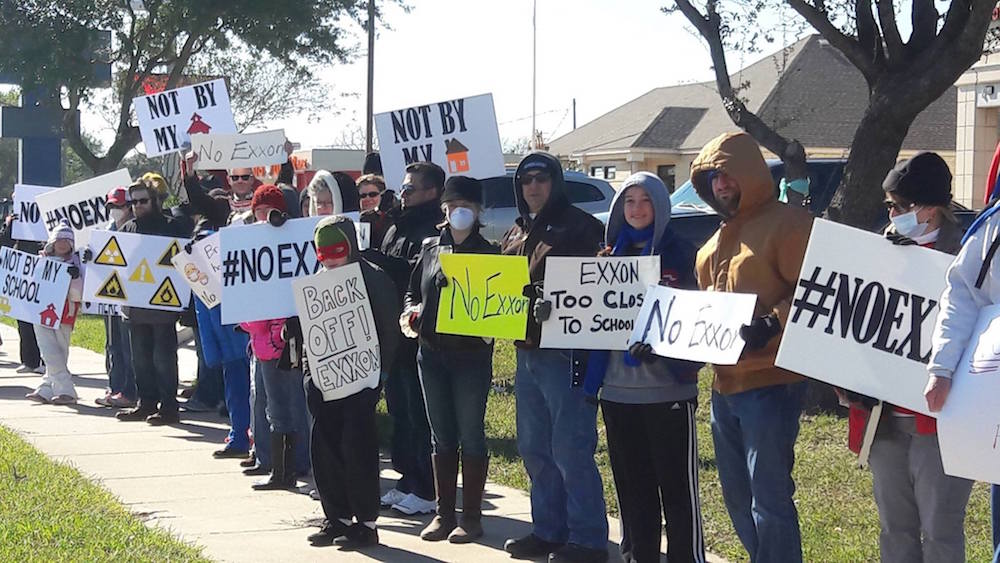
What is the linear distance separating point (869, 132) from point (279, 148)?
480cm

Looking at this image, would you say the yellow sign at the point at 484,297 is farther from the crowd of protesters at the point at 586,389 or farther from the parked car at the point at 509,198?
the parked car at the point at 509,198

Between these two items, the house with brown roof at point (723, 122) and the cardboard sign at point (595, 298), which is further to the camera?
the house with brown roof at point (723, 122)

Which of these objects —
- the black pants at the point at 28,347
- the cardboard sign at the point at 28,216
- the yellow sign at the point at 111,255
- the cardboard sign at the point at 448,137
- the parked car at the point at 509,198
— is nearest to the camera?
the cardboard sign at the point at 448,137

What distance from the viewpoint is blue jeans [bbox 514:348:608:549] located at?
6586mm

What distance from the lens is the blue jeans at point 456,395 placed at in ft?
23.7

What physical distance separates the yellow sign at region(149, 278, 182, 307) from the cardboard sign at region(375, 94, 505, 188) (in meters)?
2.31

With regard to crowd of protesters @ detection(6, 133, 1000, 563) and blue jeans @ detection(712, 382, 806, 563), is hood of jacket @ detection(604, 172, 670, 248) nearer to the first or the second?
crowd of protesters @ detection(6, 133, 1000, 563)

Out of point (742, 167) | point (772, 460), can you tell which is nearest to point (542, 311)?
point (742, 167)

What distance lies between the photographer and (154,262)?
11062mm

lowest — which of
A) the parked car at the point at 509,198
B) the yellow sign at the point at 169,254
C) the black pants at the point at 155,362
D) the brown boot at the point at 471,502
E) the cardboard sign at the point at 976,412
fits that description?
the brown boot at the point at 471,502

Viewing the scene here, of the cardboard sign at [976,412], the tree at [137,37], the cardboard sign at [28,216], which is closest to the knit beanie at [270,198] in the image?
the cardboard sign at [976,412]

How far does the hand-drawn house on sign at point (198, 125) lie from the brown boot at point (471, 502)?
621 centimetres

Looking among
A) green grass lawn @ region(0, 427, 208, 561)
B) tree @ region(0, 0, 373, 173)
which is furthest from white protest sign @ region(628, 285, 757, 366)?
tree @ region(0, 0, 373, 173)

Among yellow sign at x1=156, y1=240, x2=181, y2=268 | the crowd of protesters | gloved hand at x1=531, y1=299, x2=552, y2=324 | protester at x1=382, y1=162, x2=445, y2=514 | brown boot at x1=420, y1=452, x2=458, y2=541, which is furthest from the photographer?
yellow sign at x1=156, y1=240, x2=181, y2=268
